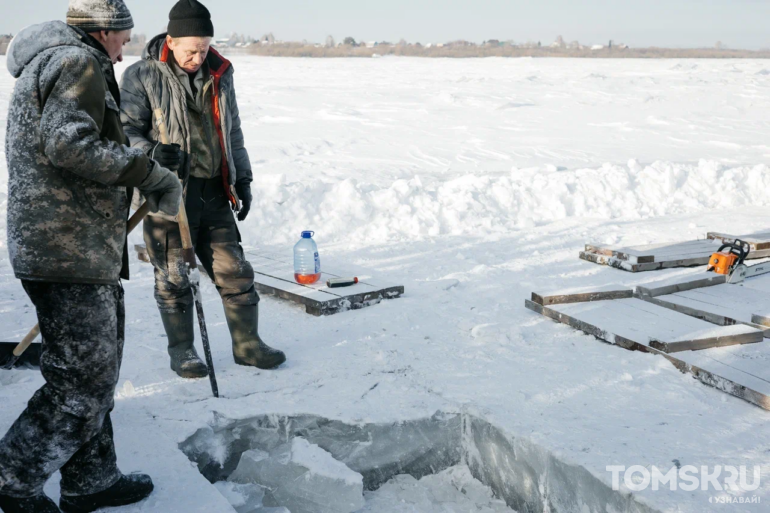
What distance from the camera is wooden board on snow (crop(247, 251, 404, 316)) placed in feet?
16.8

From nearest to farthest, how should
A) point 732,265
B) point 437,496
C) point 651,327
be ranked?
1. point 437,496
2. point 651,327
3. point 732,265

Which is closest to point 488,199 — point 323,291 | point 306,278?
point 306,278

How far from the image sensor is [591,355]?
429 centimetres

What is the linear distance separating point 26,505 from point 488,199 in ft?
22.0

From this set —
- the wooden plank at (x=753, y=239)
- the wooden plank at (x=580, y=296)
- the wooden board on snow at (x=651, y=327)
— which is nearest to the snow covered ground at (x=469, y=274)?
the wooden board on snow at (x=651, y=327)

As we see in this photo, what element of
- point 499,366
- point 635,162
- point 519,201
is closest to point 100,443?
point 499,366

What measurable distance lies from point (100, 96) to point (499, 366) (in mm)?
2707

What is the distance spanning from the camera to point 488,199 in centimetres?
841

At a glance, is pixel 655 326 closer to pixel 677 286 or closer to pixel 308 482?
pixel 677 286

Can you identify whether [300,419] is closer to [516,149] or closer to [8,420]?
[8,420]

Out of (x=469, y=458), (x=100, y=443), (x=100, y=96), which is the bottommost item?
(x=469, y=458)

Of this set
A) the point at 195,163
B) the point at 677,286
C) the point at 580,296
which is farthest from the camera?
the point at 677,286

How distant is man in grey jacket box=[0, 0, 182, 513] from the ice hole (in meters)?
0.87

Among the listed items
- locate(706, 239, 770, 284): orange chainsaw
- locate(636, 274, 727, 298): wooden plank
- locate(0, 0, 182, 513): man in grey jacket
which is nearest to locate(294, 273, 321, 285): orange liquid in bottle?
locate(636, 274, 727, 298): wooden plank
